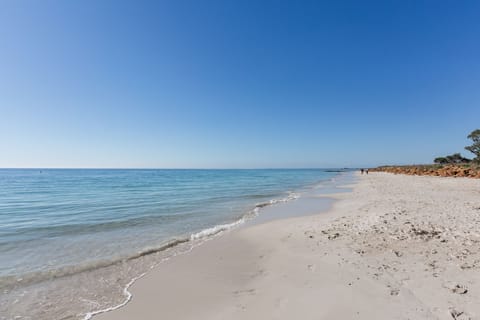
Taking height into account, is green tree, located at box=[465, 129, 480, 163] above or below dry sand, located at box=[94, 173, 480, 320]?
above

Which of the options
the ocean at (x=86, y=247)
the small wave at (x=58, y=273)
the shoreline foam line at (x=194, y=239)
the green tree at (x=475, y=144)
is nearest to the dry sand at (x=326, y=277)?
the shoreline foam line at (x=194, y=239)

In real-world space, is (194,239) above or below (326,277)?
below

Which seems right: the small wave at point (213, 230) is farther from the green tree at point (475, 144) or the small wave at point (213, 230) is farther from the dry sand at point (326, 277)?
the green tree at point (475, 144)

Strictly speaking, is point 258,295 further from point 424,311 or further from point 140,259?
point 140,259

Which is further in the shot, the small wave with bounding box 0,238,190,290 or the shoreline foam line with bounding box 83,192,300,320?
the small wave with bounding box 0,238,190,290

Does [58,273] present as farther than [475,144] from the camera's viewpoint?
No

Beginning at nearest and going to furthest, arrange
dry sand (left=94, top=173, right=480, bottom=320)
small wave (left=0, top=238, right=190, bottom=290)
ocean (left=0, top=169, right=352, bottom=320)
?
dry sand (left=94, top=173, right=480, bottom=320) < ocean (left=0, top=169, right=352, bottom=320) < small wave (left=0, top=238, right=190, bottom=290)

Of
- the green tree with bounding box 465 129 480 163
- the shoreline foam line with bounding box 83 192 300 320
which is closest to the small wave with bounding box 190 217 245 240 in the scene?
Answer: the shoreline foam line with bounding box 83 192 300 320

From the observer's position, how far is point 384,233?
6887 mm

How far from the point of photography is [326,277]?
445 cm

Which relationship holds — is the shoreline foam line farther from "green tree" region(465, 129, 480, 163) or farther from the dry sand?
"green tree" region(465, 129, 480, 163)

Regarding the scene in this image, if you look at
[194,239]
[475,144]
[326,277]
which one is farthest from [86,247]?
[475,144]

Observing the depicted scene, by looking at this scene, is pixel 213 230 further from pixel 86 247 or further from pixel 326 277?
pixel 326 277

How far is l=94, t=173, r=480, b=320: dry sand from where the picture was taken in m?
3.43
